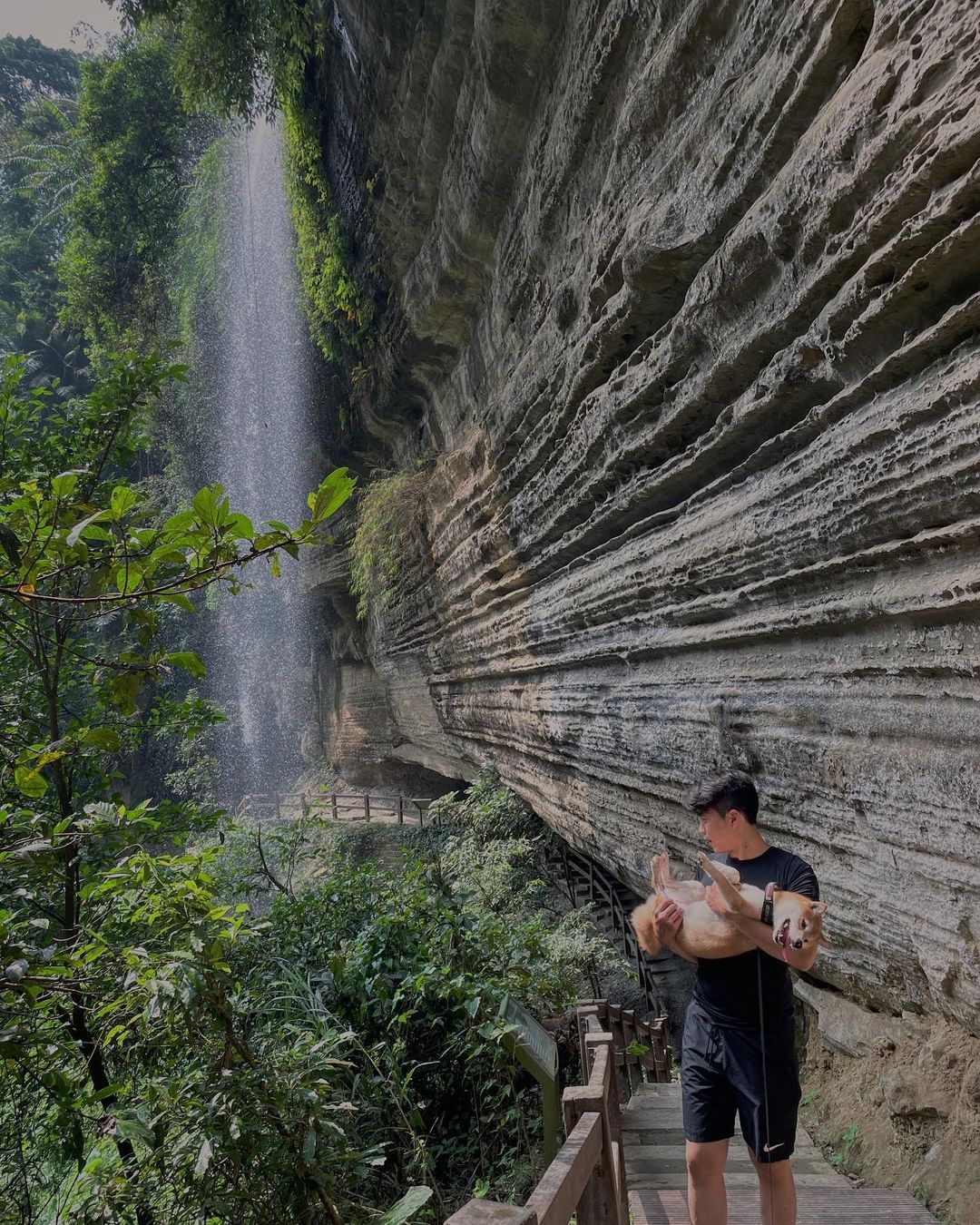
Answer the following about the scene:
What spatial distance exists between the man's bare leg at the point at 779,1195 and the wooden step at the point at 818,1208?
0.61 metres

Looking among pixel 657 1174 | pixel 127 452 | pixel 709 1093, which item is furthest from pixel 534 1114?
pixel 127 452

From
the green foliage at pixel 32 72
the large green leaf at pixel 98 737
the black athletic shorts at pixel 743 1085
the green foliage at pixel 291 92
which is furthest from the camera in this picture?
the green foliage at pixel 32 72

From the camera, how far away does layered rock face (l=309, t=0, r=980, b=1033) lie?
7.20 ft

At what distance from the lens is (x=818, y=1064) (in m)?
3.71

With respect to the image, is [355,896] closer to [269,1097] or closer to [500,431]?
[269,1097]

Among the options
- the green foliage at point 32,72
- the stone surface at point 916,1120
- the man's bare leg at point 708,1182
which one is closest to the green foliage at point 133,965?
the man's bare leg at point 708,1182

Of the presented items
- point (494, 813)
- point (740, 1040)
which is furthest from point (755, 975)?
point (494, 813)

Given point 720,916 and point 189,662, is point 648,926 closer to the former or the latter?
point 720,916

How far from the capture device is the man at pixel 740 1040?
1950 mm

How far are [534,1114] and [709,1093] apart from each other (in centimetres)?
195

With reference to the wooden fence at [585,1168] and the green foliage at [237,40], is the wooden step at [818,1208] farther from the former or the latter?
the green foliage at [237,40]

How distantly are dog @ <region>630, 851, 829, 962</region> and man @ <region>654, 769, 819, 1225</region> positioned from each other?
0.12ft

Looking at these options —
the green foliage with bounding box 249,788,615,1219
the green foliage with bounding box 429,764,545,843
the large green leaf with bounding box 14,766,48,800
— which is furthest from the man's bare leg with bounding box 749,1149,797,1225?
the green foliage with bounding box 429,764,545,843

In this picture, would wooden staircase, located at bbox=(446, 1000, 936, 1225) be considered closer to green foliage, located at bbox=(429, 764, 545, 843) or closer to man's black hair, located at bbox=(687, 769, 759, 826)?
man's black hair, located at bbox=(687, 769, 759, 826)
